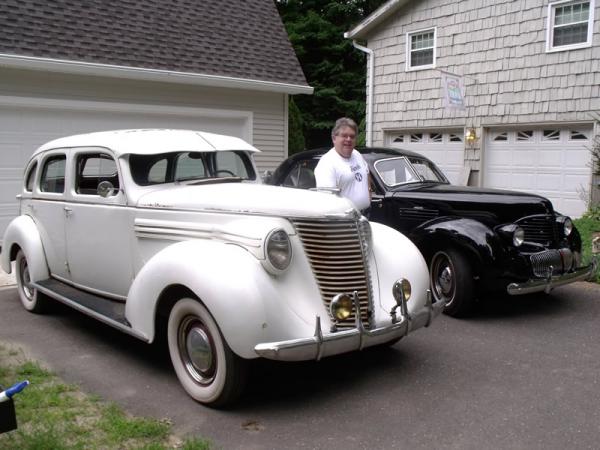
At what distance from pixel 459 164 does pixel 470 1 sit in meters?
3.64

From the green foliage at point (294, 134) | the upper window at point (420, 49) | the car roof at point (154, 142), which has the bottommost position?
the car roof at point (154, 142)

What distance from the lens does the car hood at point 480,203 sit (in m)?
5.99

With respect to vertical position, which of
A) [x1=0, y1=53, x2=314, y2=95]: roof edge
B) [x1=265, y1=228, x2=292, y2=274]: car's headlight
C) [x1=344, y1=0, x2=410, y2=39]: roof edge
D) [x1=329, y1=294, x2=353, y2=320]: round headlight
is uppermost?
[x1=344, y1=0, x2=410, y2=39]: roof edge

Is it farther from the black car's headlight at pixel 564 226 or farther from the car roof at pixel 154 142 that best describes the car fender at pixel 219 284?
the black car's headlight at pixel 564 226

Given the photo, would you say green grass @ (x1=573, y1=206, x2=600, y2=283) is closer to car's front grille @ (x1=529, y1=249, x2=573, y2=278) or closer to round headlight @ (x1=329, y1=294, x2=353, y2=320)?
car's front grille @ (x1=529, y1=249, x2=573, y2=278)

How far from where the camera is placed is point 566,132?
38.2 ft

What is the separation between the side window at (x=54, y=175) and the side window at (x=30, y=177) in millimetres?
266

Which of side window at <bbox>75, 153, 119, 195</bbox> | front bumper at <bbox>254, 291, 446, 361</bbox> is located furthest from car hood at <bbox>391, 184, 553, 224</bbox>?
side window at <bbox>75, 153, 119, 195</bbox>

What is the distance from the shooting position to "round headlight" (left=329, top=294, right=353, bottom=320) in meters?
3.62

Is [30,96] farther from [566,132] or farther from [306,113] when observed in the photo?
[306,113]

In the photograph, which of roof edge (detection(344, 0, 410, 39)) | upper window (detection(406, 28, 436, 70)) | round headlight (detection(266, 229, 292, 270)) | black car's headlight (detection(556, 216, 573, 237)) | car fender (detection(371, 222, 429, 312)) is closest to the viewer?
round headlight (detection(266, 229, 292, 270))

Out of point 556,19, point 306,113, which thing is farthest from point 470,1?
point 306,113

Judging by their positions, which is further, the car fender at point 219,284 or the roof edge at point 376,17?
the roof edge at point 376,17

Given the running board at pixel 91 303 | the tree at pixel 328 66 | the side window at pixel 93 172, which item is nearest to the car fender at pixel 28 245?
the running board at pixel 91 303
